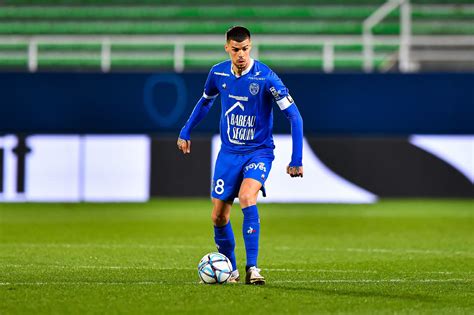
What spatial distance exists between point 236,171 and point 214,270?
74 centimetres

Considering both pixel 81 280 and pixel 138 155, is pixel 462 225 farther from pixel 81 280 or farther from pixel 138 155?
pixel 81 280

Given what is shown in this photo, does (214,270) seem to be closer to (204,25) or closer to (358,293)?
(358,293)

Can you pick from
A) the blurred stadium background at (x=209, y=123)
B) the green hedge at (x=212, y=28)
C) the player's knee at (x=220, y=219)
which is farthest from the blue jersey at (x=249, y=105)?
the green hedge at (x=212, y=28)

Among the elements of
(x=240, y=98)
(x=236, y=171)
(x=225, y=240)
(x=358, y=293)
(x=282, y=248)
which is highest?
(x=240, y=98)

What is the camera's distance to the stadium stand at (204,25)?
20.8 metres

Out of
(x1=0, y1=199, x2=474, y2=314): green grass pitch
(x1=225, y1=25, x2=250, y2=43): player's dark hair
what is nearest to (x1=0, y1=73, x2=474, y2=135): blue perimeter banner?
(x1=0, y1=199, x2=474, y2=314): green grass pitch

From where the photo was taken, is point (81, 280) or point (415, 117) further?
point (415, 117)

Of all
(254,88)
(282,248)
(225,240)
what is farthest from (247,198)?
(282,248)

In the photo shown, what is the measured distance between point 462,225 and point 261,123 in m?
6.98

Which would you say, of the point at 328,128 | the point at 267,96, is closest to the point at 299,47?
the point at 328,128

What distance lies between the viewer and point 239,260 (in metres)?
9.56

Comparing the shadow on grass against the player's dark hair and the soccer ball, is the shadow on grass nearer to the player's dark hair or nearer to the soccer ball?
the soccer ball

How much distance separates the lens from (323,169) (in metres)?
17.0

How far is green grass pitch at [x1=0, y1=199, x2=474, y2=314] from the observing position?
21.5ft
